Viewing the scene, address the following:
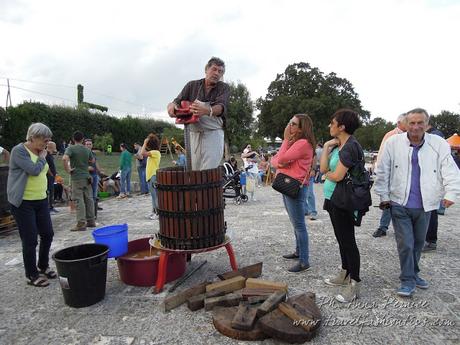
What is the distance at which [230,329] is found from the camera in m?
2.66

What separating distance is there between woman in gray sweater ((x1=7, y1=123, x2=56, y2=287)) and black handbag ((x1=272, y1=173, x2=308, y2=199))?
268cm

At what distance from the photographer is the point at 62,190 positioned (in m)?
10.1

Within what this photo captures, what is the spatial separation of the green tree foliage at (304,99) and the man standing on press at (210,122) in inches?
1376

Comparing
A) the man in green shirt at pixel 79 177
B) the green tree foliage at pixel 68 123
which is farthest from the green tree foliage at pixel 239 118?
the man in green shirt at pixel 79 177

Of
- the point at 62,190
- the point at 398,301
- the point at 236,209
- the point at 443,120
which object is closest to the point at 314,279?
the point at 398,301

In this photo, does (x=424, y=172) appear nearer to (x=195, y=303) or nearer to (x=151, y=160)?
(x=195, y=303)

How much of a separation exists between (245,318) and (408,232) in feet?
5.89

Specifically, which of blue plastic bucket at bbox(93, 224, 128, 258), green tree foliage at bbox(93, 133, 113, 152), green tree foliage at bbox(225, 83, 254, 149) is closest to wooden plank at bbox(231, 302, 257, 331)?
blue plastic bucket at bbox(93, 224, 128, 258)

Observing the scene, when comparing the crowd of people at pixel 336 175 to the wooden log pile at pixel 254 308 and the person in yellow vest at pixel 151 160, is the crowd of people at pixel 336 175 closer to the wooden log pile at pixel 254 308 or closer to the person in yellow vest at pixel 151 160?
the wooden log pile at pixel 254 308

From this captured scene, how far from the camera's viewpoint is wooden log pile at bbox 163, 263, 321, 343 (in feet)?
8.59

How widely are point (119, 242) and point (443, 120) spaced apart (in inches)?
2164

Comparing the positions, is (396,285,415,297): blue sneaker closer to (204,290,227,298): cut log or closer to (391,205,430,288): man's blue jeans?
(391,205,430,288): man's blue jeans

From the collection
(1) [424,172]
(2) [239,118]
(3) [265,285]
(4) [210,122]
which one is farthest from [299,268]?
(2) [239,118]

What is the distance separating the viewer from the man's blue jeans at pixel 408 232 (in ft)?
10.8
